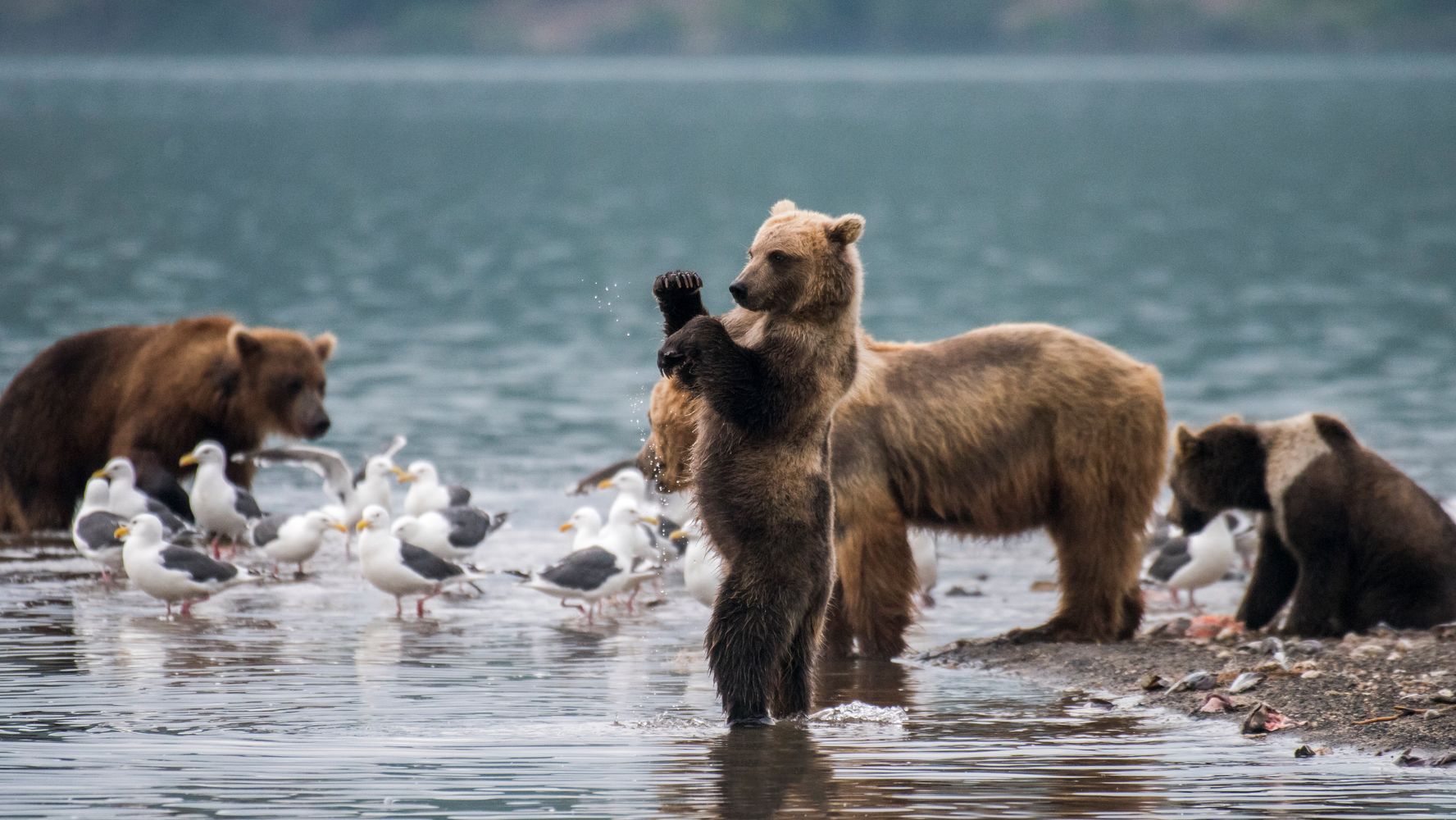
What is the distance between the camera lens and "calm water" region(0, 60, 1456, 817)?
7160mm

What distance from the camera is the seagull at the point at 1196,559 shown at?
11695 mm

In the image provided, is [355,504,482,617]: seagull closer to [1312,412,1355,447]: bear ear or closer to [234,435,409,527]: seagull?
[234,435,409,527]: seagull

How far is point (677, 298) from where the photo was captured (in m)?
7.54

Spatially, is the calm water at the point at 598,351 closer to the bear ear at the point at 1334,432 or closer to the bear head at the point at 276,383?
the bear head at the point at 276,383

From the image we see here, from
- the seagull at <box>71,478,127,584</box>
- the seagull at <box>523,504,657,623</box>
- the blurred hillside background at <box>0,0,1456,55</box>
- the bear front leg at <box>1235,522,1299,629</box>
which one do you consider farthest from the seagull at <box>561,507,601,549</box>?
the blurred hillside background at <box>0,0,1456,55</box>

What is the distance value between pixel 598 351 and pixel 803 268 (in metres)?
22.6

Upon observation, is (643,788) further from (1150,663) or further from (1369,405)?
(1369,405)

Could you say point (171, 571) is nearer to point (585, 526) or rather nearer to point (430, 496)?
point (585, 526)

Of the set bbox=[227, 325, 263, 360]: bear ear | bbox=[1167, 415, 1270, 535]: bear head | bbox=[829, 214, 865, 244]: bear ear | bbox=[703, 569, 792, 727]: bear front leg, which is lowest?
bbox=[703, 569, 792, 727]: bear front leg

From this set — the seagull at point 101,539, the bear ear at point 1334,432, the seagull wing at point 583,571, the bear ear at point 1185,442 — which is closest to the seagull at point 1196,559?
the bear ear at point 1185,442

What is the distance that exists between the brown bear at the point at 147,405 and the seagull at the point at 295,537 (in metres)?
1.17

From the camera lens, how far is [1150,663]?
9312 millimetres

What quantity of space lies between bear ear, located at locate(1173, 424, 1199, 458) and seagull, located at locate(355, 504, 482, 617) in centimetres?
377

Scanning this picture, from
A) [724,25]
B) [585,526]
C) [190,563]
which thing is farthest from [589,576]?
[724,25]
